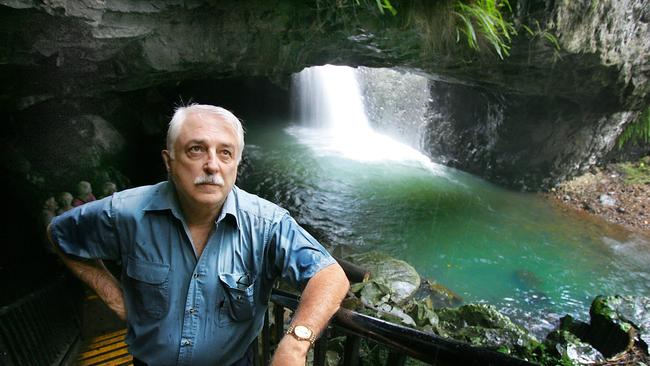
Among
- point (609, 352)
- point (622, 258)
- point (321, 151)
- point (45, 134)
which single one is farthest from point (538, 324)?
point (321, 151)

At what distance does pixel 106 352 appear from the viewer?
3.45 metres

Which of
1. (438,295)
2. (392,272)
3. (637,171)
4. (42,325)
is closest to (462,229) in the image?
(438,295)

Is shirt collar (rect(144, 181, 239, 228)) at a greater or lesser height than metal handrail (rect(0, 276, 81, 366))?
greater

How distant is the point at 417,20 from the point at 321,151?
30.6ft

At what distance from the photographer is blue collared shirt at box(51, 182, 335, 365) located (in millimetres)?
1604

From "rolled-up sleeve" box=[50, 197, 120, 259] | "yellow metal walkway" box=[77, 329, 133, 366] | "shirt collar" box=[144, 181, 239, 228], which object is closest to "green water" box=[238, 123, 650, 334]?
"yellow metal walkway" box=[77, 329, 133, 366]

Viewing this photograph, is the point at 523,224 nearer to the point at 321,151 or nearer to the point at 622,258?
the point at 622,258

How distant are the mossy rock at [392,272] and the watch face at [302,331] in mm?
4014

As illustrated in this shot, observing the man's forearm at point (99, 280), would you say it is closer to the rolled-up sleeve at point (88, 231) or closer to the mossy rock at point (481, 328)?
the rolled-up sleeve at point (88, 231)

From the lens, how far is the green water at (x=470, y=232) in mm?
7148

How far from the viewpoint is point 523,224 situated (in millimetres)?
9648

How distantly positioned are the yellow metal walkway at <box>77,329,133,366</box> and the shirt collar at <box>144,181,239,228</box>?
7.92 feet

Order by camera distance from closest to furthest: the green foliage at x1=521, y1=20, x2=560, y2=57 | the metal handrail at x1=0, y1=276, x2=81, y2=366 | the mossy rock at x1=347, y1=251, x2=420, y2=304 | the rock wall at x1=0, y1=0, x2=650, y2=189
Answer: the metal handrail at x1=0, y1=276, x2=81, y2=366 < the rock wall at x1=0, y1=0, x2=650, y2=189 < the mossy rock at x1=347, y1=251, x2=420, y2=304 < the green foliage at x1=521, y1=20, x2=560, y2=57

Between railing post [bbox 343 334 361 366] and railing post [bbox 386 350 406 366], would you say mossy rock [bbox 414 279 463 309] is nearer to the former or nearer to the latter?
railing post [bbox 343 334 361 366]
